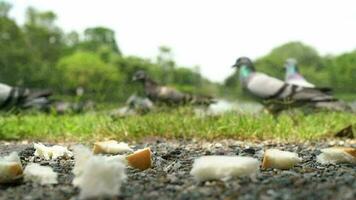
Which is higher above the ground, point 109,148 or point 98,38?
point 98,38

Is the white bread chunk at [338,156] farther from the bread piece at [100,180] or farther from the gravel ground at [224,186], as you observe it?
the bread piece at [100,180]

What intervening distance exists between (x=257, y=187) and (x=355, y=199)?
0.43 m

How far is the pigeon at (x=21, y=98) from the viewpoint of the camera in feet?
40.4

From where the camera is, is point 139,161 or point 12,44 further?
point 12,44

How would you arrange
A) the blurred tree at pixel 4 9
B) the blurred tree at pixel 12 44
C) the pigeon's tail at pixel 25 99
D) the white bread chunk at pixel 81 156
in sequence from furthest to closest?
the blurred tree at pixel 4 9, the blurred tree at pixel 12 44, the pigeon's tail at pixel 25 99, the white bread chunk at pixel 81 156

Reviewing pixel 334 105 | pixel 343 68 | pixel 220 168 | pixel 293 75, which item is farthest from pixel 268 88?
pixel 343 68

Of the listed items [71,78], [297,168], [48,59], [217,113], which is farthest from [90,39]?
[297,168]

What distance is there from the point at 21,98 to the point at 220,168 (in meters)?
11.5

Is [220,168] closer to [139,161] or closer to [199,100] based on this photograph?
[139,161]

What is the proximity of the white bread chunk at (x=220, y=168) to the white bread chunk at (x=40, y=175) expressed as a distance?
25.5 inches

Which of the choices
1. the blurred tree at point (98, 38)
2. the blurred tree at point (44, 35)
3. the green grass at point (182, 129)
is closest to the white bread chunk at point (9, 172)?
the green grass at point (182, 129)

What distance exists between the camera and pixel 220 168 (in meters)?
2.56

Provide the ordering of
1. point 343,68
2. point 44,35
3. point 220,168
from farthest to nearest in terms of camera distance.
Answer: point 44,35, point 343,68, point 220,168

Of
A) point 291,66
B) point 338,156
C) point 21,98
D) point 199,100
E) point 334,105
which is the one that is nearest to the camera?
point 338,156
